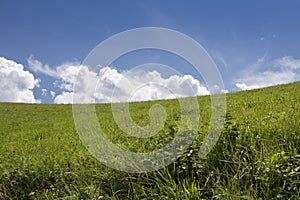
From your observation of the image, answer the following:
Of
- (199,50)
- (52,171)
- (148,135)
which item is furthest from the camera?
(148,135)

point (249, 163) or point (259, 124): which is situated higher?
point (259, 124)

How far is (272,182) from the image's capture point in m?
4.75

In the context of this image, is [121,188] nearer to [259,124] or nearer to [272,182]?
[272,182]

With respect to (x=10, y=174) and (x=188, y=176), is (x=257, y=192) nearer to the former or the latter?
(x=188, y=176)

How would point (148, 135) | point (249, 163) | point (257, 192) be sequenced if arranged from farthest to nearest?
1. point (148, 135)
2. point (249, 163)
3. point (257, 192)

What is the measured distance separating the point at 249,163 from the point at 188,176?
1.03m

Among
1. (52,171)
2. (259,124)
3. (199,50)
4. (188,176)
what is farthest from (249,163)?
(52,171)

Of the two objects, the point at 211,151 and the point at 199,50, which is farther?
the point at 199,50

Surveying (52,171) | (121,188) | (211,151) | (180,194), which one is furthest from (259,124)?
(52,171)

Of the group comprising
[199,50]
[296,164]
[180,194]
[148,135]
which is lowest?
[180,194]

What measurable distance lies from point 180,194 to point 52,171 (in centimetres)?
333

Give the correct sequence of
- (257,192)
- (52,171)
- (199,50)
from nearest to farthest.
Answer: (257,192) < (199,50) < (52,171)

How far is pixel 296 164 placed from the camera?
4.94 m

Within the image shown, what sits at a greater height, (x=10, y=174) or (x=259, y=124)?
(x=259, y=124)
